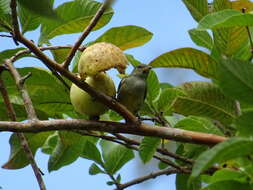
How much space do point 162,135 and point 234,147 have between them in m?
0.45

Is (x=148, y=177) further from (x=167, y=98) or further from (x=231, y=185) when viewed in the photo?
(x=231, y=185)

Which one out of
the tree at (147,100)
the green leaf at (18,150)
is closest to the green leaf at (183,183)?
the tree at (147,100)

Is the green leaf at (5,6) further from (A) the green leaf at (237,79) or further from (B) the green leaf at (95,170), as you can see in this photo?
(B) the green leaf at (95,170)

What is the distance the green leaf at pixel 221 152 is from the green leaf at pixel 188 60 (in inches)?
29.3

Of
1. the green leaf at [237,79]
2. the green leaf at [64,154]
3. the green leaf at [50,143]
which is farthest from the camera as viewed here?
the green leaf at [50,143]

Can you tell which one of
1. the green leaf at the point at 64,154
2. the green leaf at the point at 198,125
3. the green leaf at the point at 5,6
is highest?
the green leaf at the point at 5,6

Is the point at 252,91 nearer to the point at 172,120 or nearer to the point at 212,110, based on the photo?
the point at 212,110

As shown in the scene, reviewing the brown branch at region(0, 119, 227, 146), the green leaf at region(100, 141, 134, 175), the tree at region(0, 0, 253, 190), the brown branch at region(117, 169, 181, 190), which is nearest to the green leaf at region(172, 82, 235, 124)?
the tree at region(0, 0, 253, 190)

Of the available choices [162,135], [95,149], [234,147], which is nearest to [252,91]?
[234,147]

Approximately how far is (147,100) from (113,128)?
57 centimetres

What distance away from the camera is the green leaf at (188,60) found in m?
1.60

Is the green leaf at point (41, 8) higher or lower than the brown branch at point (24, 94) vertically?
higher

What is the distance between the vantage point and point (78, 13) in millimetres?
1665

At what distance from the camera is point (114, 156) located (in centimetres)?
212
